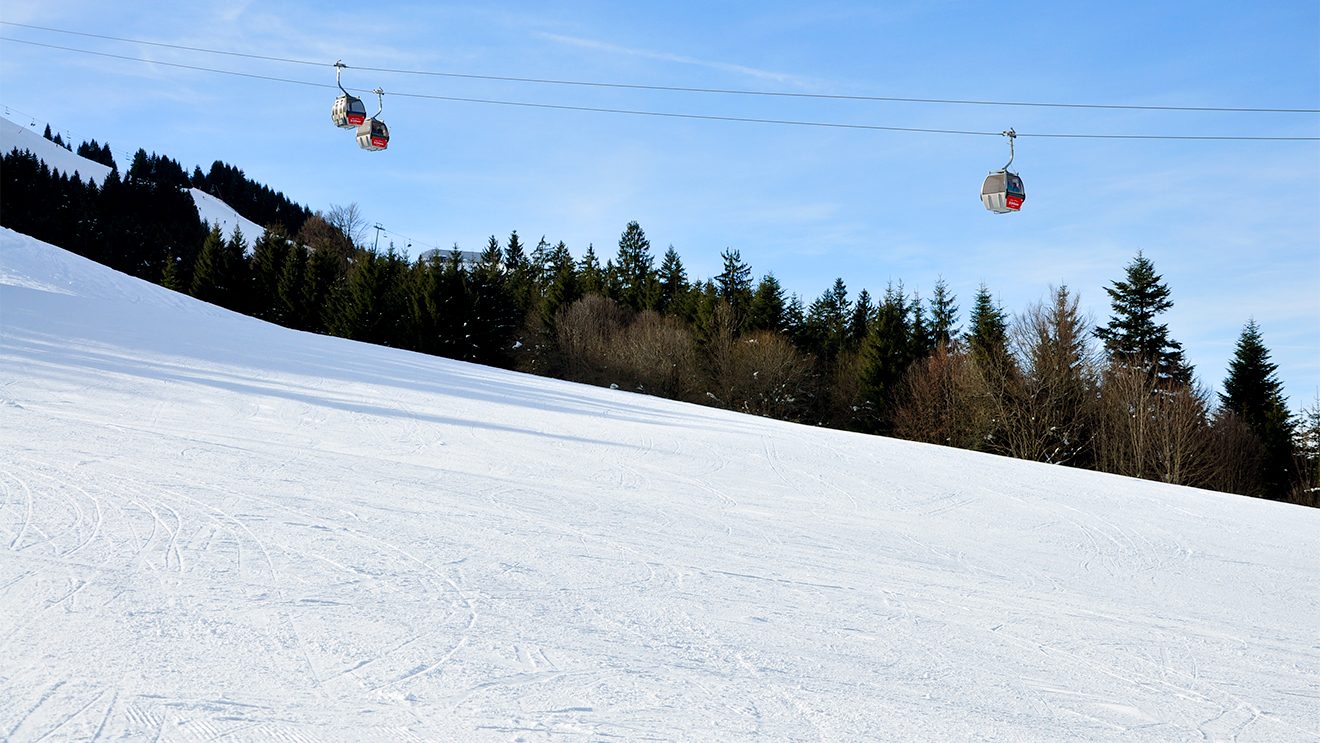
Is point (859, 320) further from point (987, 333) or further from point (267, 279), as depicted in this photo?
point (267, 279)

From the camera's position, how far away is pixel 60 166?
122125 millimetres

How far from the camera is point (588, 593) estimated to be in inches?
230

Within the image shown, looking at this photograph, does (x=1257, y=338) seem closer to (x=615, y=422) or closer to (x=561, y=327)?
(x=561, y=327)

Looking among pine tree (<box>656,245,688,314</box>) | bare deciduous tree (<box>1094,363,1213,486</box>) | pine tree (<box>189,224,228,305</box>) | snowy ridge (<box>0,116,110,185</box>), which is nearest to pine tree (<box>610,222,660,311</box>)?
pine tree (<box>656,245,688,314</box>)

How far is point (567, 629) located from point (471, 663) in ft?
2.46

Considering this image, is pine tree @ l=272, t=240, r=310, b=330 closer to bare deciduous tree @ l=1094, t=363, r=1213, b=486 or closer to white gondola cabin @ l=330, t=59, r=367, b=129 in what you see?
white gondola cabin @ l=330, t=59, r=367, b=129

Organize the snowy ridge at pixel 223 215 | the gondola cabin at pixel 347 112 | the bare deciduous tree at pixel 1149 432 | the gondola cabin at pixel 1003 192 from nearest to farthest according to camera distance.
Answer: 1. the gondola cabin at pixel 1003 192
2. the gondola cabin at pixel 347 112
3. the bare deciduous tree at pixel 1149 432
4. the snowy ridge at pixel 223 215

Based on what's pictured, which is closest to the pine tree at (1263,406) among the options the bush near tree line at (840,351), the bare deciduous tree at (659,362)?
the bush near tree line at (840,351)

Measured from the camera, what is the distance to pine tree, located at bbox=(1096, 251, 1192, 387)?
4428 centimetres

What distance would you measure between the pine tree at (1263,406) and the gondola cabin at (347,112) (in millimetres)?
43498

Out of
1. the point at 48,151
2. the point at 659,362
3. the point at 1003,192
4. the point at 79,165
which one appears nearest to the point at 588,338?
the point at 659,362

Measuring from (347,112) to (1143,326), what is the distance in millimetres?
41937

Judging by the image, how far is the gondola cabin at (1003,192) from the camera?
44.9 feet

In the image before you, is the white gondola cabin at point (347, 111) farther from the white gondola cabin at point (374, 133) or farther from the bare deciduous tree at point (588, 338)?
the bare deciduous tree at point (588, 338)
